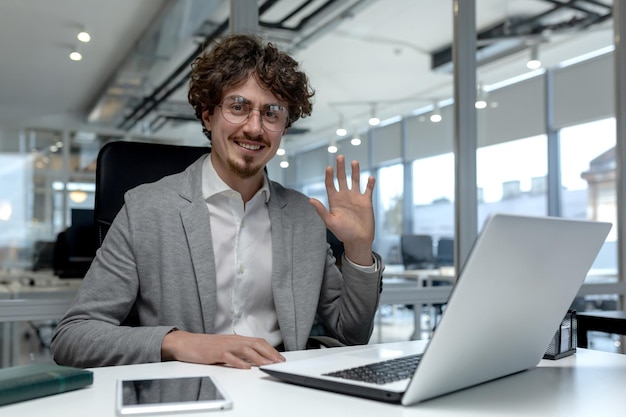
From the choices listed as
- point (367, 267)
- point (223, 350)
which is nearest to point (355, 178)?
point (367, 267)

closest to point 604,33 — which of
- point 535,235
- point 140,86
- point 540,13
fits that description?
point 540,13

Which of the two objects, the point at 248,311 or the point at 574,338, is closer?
the point at 574,338

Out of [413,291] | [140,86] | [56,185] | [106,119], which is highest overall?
[140,86]

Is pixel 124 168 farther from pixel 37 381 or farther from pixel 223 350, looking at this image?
pixel 37 381

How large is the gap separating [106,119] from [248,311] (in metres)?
1.37

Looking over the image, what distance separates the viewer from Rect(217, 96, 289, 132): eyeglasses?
1.55 metres

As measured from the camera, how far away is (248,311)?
1.55 meters

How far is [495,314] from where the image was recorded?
0.79m

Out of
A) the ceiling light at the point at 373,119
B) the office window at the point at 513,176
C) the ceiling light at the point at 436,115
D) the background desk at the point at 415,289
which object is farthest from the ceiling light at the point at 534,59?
the background desk at the point at 415,289

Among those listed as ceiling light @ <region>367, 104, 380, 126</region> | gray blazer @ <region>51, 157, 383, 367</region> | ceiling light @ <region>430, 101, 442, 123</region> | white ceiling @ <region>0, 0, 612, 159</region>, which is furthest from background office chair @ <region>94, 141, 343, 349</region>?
ceiling light @ <region>430, 101, 442, 123</region>

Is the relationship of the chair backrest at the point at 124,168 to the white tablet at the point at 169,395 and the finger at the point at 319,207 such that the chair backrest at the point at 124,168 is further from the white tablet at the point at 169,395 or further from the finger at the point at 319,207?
the white tablet at the point at 169,395

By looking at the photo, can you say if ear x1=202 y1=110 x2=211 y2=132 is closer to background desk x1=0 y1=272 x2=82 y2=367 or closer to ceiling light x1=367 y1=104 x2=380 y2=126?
background desk x1=0 y1=272 x2=82 y2=367

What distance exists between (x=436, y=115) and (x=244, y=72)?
1.80m

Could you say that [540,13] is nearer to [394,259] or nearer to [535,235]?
[394,259]
